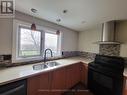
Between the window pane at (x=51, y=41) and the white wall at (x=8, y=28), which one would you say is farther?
the window pane at (x=51, y=41)

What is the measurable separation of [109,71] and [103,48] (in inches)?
39.3

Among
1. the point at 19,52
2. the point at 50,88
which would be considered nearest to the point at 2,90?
the point at 50,88

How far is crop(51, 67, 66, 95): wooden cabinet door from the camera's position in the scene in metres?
1.82

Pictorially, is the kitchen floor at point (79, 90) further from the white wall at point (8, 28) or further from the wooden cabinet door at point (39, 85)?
the white wall at point (8, 28)

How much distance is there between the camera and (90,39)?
3.14 meters

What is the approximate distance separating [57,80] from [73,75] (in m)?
0.66

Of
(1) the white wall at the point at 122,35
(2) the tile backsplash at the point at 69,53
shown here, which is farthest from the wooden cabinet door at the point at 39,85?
(1) the white wall at the point at 122,35

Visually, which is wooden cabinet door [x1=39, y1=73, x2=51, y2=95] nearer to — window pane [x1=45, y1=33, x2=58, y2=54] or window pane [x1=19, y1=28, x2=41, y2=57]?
window pane [x1=19, y1=28, x2=41, y2=57]

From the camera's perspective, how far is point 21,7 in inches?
66.2

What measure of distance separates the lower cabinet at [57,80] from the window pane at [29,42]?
0.81m

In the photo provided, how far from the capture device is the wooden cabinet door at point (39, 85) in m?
1.41

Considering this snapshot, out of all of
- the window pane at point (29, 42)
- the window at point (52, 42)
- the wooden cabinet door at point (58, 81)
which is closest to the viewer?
the wooden cabinet door at point (58, 81)

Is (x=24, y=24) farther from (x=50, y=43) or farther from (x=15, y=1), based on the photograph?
(x=50, y=43)

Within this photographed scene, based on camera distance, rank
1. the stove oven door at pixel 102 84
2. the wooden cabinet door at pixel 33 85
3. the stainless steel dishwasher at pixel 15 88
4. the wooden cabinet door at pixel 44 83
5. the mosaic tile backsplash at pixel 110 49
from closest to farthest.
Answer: the stainless steel dishwasher at pixel 15 88
the wooden cabinet door at pixel 33 85
the wooden cabinet door at pixel 44 83
the stove oven door at pixel 102 84
the mosaic tile backsplash at pixel 110 49
